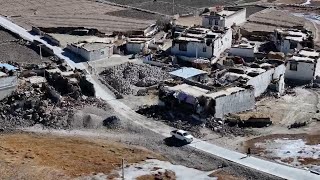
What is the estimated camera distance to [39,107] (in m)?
53.8

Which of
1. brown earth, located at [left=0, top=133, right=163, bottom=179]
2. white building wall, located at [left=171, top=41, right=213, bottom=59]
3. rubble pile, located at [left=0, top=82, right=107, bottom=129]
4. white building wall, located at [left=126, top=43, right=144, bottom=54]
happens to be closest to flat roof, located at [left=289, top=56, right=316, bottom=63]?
white building wall, located at [left=171, top=41, right=213, bottom=59]

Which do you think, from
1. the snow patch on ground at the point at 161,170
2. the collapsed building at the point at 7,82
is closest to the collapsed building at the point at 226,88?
the snow patch on ground at the point at 161,170

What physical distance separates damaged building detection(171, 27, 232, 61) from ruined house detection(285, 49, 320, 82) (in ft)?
27.0

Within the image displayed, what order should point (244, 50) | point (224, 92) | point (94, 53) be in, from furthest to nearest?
point (244, 50) → point (94, 53) → point (224, 92)

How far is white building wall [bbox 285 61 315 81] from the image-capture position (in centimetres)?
6288

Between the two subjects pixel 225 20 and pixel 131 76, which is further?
pixel 225 20

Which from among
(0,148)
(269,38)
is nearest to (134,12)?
(269,38)

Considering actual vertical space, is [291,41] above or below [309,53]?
above

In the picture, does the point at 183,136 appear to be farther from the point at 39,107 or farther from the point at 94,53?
the point at 94,53

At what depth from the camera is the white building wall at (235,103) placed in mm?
52531

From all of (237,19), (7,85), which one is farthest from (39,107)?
(237,19)

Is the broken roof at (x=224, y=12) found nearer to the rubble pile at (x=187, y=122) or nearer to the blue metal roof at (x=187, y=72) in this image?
the blue metal roof at (x=187, y=72)

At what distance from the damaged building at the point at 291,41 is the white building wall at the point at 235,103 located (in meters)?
16.5

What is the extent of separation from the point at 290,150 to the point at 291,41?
995 inches
